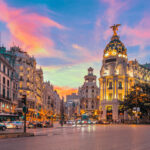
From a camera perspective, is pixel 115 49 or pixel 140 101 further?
pixel 115 49

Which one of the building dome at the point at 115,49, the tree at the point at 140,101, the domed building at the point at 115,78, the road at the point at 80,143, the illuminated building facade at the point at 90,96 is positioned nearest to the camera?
the road at the point at 80,143

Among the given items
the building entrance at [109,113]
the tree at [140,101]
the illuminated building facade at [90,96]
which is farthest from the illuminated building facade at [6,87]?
the illuminated building facade at [90,96]

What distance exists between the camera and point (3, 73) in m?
62.0

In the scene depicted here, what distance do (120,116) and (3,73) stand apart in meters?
54.0

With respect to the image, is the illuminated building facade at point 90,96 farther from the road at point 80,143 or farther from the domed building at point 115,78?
the road at point 80,143

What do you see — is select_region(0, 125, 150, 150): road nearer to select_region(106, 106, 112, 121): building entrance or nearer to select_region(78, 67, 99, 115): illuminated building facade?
select_region(106, 106, 112, 121): building entrance

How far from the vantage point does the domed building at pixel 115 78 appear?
101 m

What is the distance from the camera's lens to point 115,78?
10331 cm

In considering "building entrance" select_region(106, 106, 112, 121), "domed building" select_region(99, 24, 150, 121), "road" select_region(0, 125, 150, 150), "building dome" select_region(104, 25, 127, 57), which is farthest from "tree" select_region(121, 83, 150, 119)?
"road" select_region(0, 125, 150, 150)

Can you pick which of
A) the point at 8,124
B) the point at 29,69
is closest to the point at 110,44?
the point at 29,69

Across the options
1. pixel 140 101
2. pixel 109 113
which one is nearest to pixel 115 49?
pixel 109 113

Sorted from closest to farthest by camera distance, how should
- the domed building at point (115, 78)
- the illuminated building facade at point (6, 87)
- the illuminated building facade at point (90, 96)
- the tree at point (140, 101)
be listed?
the illuminated building facade at point (6, 87) < the tree at point (140, 101) < the domed building at point (115, 78) < the illuminated building facade at point (90, 96)

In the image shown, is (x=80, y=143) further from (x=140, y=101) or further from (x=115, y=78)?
(x=115, y=78)

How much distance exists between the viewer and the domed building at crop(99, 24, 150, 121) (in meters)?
101
